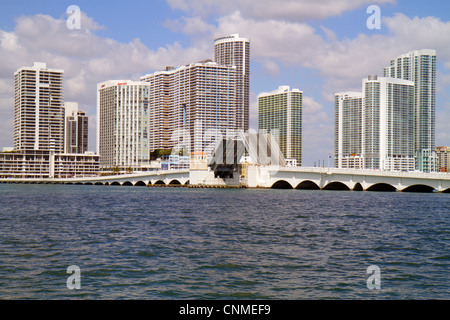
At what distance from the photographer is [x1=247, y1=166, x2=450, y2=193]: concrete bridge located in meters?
110

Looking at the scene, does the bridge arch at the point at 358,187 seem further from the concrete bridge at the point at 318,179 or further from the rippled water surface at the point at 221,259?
the rippled water surface at the point at 221,259

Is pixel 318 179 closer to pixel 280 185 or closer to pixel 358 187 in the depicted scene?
pixel 358 187

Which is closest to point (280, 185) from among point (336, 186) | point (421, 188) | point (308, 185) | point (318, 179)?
point (308, 185)

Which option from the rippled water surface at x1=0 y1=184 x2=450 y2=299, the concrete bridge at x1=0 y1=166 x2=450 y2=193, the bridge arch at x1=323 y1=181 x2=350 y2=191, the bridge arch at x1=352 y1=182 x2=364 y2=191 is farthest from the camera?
the bridge arch at x1=323 y1=181 x2=350 y2=191

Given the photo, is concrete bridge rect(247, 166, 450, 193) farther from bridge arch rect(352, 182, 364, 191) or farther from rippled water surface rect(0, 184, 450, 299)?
rippled water surface rect(0, 184, 450, 299)

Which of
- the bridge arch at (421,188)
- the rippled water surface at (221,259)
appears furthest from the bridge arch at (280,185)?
the rippled water surface at (221,259)

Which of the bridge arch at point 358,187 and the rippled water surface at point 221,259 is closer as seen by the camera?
the rippled water surface at point 221,259

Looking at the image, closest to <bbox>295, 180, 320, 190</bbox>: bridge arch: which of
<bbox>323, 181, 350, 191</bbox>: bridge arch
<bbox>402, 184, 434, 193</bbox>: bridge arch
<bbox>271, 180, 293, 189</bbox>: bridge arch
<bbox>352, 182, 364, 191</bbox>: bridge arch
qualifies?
<bbox>323, 181, 350, 191</bbox>: bridge arch

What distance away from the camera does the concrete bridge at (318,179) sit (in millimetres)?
110562

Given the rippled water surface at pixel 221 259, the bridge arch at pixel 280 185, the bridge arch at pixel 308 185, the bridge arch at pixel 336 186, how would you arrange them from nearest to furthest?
the rippled water surface at pixel 221 259, the bridge arch at pixel 336 186, the bridge arch at pixel 308 185, the bridge arch at pixel 280 185

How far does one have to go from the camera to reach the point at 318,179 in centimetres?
13325

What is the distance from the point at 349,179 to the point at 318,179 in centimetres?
949

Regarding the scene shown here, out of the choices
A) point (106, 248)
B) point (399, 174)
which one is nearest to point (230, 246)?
point (106, 248)

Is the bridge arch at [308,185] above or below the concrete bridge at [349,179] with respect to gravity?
below
